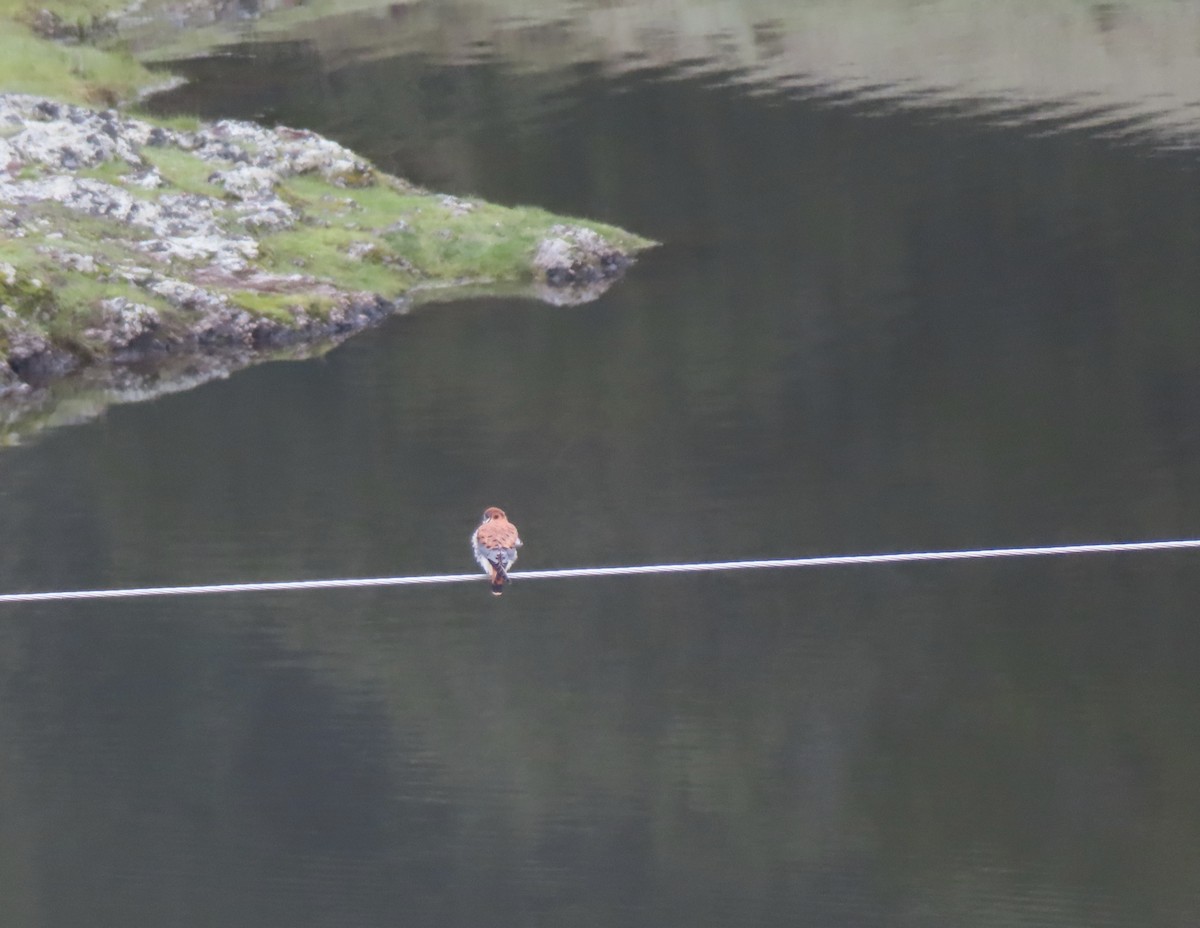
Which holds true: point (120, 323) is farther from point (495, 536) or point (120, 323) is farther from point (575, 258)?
point (495, 536)

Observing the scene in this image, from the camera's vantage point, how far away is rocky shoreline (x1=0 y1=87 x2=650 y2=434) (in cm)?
3197

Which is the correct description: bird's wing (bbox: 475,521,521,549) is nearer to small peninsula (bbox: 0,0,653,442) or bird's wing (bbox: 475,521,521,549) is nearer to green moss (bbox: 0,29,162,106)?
small peninsula (bbox: 0,0,653,442)

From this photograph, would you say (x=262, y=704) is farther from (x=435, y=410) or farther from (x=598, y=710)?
(x=435, y=410)

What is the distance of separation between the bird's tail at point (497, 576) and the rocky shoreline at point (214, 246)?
788 inches

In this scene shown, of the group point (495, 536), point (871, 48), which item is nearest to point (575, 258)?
point (871, 48)

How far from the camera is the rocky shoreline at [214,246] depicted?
105ft

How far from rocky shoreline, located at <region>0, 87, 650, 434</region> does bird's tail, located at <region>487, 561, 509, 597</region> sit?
20017 millimetres

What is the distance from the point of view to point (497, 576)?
40.4ft

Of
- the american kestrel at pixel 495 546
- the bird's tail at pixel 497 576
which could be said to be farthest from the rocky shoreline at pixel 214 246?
the bird's tail at pixel 497 576

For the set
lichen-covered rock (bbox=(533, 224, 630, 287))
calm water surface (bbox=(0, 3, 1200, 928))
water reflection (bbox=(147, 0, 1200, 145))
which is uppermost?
water reflection (bbox=(147, 0, 1200, 145))

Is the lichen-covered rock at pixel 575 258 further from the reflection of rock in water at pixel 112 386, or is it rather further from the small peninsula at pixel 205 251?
the reflection of rock in water at pixel 112 386

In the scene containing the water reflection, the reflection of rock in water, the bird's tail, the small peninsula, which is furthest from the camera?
the water reflection

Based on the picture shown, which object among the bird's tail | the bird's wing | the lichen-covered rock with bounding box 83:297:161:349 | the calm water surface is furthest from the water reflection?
the bird's tail

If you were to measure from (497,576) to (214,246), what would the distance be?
2297 cm
